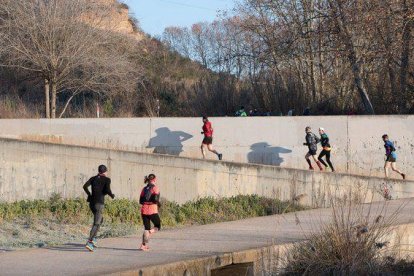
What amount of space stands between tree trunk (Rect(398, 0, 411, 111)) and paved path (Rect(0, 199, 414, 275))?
15.5 m

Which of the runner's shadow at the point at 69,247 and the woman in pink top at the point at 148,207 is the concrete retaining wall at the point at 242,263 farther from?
the runner's shadow at the point at 69,247

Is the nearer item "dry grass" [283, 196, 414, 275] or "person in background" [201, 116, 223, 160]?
"dry grass" [283, 196, 414, 275]

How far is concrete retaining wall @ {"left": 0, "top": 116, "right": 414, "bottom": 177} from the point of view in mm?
29438

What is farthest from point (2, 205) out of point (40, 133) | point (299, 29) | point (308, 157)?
point (299, 29)

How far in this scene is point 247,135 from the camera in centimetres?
2975

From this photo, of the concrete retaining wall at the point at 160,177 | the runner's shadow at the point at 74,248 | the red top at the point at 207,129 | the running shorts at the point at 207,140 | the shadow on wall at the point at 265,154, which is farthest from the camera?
the shadow on wall at the point at 265,154

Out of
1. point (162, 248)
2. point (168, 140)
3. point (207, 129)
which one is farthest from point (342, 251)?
point (168, 140)

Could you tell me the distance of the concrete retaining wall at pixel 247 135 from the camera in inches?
1159

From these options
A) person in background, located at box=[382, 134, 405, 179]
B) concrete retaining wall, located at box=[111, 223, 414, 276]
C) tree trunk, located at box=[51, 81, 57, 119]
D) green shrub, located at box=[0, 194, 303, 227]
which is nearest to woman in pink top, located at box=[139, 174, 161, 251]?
concrete retaining wall, located at box=[111, 223, 414, 276]

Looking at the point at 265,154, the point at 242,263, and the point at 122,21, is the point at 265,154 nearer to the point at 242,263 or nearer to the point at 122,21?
the point at 242,263

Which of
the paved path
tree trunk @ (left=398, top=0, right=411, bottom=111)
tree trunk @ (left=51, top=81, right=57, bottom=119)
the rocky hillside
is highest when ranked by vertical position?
the rocky hillside

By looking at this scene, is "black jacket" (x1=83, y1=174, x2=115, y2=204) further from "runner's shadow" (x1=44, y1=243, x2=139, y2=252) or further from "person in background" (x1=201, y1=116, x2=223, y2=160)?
"person in background" (x1=201, y1=116, x2=223, y2=160)

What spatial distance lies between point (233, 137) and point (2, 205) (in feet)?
31.6

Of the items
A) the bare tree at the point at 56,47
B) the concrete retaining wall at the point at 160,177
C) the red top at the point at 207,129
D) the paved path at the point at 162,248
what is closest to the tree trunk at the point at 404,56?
the red top at the point at 207,129
